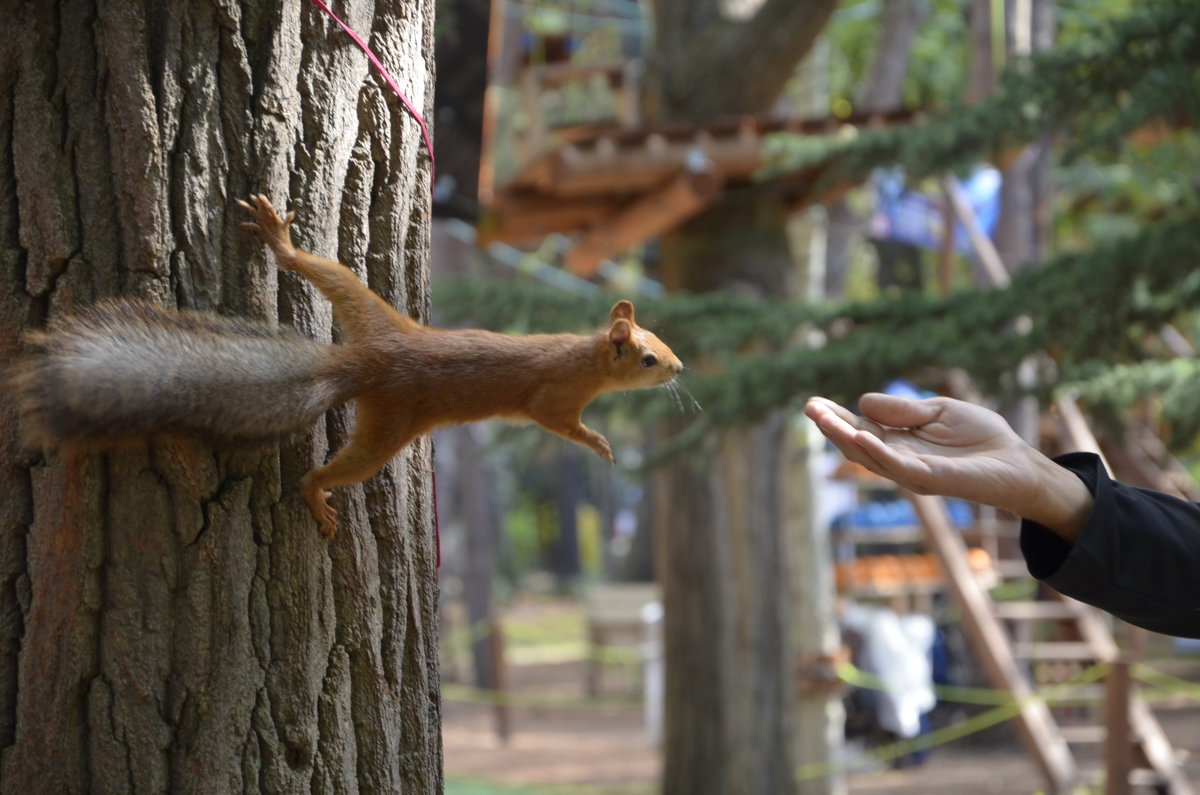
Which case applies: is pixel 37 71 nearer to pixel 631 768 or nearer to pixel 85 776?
pixel 85 776

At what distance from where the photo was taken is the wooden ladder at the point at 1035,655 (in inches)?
249

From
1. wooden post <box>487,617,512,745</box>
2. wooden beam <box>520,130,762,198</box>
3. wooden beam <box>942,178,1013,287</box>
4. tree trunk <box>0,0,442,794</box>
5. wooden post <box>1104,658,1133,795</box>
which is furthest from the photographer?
wooden post <box>487,617,512,745</box>

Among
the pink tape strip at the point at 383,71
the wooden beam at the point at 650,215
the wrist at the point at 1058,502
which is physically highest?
the wooden beam at the point at 650,215

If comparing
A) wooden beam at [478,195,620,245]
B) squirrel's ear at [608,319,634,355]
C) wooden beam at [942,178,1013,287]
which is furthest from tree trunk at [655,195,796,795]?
squirrel's ear at [608,319,634,355]

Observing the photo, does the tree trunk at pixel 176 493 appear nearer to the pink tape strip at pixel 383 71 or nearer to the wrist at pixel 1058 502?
the pink tape strip at pixel 383 71

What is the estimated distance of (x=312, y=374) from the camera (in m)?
1.52

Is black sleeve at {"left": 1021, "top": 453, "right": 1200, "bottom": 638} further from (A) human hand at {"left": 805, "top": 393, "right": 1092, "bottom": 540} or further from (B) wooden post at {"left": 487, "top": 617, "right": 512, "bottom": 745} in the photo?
(B) wooden post at {"left": 487, "top": 617, "right": 512, "bottom": 745}

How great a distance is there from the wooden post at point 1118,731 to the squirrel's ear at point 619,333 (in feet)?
14.9

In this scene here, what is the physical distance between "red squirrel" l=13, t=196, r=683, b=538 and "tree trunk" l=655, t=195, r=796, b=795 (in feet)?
15.5

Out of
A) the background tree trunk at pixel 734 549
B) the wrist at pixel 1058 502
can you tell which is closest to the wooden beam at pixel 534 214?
the background tree trunk at pixel 734 549

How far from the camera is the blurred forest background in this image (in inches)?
175

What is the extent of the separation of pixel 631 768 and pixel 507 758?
3.93 feet

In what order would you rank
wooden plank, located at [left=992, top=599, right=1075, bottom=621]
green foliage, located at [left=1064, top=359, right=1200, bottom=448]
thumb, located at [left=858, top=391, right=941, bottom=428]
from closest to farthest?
thumb, located at [left=858, top=391, right=941, bottom=428], green foliage, located at [left=1064, top=359, right=1200, bottom=448], wooden plank, located at [left=992, top=599, right=1075, bottom=621]

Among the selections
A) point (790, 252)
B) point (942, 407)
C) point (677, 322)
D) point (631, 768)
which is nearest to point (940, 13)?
point (790, 252)
